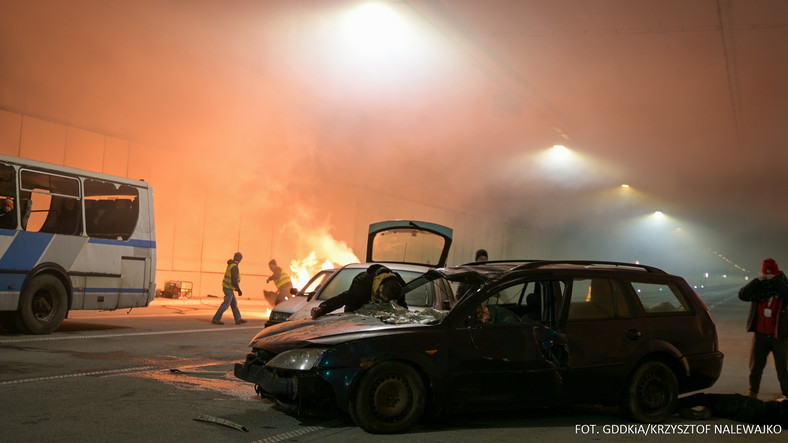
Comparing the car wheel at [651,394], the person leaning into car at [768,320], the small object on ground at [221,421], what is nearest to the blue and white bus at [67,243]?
the small object on ground at [221,421]

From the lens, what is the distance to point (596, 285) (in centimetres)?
680

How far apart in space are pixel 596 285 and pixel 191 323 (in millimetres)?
10951

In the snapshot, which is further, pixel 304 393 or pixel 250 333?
pixel 250 333

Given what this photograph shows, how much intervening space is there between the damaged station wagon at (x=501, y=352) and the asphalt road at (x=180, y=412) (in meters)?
0.24

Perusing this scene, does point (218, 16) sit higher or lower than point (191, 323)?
higher

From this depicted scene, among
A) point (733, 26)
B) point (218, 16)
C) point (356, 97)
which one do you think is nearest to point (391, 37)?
point (218, 16)

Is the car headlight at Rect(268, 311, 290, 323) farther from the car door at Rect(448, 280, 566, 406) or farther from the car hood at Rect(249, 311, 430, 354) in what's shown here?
the car door at Rect(448, 280, 566, 406)

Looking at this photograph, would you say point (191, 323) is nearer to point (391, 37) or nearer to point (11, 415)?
point (391, 37)

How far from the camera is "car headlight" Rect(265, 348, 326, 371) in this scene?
5.66 m

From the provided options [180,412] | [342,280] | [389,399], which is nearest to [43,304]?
[342,280]

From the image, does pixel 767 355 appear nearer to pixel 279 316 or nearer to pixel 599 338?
pixel 599 338

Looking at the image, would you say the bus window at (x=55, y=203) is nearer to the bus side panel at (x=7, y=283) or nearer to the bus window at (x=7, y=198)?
the bus window at (x=7, y=198)

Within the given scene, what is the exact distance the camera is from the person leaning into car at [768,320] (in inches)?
330

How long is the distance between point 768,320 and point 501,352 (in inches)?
164
